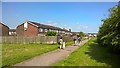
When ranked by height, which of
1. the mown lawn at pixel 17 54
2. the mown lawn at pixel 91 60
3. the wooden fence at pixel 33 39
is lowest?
the mown lawn at pixel 91 60

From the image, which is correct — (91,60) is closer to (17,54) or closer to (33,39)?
(17,54)

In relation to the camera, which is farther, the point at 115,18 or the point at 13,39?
the point at 13,39

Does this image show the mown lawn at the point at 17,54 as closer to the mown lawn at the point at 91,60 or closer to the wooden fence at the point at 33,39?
the mown lawn at the point at 91,60

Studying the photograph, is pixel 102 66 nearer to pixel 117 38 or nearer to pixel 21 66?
pixel 117 38

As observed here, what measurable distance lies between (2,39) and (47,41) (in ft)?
34.4

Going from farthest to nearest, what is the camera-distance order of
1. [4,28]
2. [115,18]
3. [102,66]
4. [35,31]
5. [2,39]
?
[4,28] → [35,31] → [2,39] → [115,18] → [102,66]

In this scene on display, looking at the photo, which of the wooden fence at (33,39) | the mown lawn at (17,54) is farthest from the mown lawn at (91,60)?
the wooden fence at (33,39)

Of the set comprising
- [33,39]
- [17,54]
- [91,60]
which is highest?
[33,39]

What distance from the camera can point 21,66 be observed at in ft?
37.6

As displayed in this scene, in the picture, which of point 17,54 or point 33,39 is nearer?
point 17,54

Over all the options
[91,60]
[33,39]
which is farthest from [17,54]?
[33,39]

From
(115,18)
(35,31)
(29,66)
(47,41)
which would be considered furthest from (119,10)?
(35,31)

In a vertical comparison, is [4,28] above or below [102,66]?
above

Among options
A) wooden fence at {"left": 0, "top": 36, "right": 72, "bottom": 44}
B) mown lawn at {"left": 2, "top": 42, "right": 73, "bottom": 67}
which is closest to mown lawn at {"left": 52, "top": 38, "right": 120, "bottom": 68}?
mown lawn at {"left": 2, "top": 42, "right": 73, "bottom": 67}
